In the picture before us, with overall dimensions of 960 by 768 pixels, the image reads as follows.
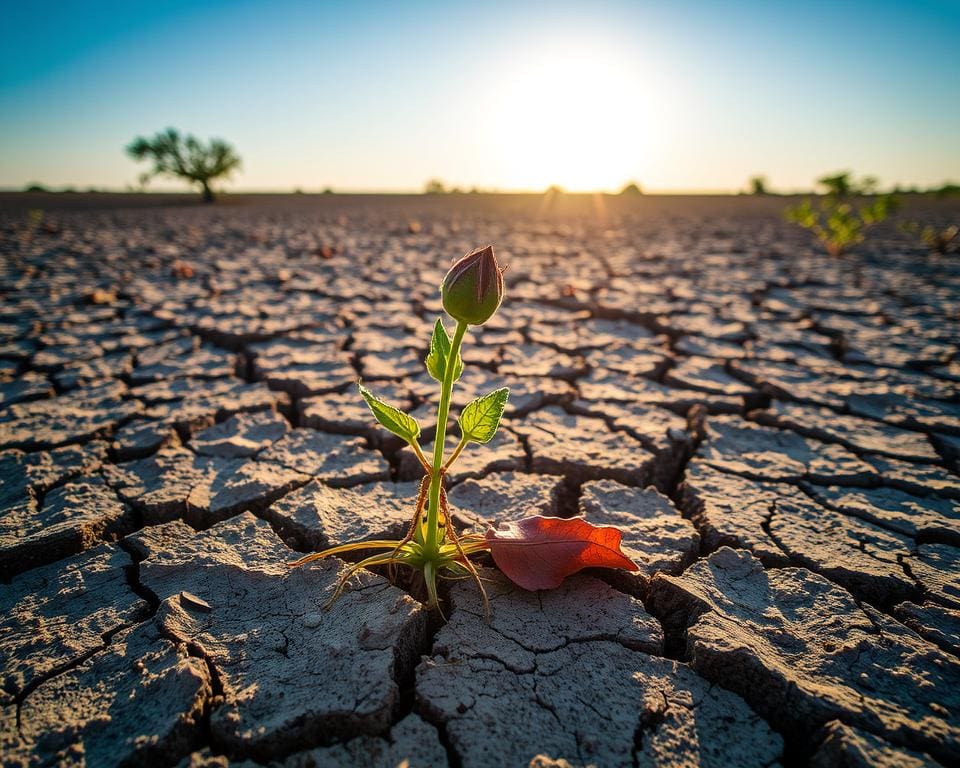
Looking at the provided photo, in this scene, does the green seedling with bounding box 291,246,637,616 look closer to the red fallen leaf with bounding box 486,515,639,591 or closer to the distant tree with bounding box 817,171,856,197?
the red fallen leaf with bounding box 486,515,639,591

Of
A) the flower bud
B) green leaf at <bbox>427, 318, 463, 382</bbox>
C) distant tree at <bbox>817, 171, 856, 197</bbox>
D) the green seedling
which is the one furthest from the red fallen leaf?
distant tree at <bbox>817, 171, 856, 197</bbox>

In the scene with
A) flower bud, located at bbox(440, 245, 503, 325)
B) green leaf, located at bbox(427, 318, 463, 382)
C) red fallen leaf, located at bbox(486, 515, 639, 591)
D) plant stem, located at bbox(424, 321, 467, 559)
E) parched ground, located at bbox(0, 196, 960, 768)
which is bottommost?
parched ground, located at bbox(0, 196, 960, 768)

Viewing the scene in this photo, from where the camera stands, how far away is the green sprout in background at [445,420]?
823 mm

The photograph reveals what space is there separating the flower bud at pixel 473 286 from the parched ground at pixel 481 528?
1.95 ft

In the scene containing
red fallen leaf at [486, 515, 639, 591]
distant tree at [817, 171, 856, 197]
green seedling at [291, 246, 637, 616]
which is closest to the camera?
green seedling at [291, 246, 637, 616]

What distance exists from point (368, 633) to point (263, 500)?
1.99ft

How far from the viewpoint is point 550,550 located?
1035mm

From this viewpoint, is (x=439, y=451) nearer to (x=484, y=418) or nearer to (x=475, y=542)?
(x=484, y=418)

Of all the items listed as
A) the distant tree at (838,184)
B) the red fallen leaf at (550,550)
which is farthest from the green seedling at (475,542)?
the distant tree at (838,184)

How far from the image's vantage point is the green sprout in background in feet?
2.70

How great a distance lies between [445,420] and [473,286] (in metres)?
0.25

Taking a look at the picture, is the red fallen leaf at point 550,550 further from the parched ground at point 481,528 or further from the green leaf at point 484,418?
the green leaf at point 484,418

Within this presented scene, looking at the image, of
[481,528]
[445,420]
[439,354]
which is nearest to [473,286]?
[439,354]

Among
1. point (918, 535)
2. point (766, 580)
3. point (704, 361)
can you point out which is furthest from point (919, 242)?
point (766, 580)
